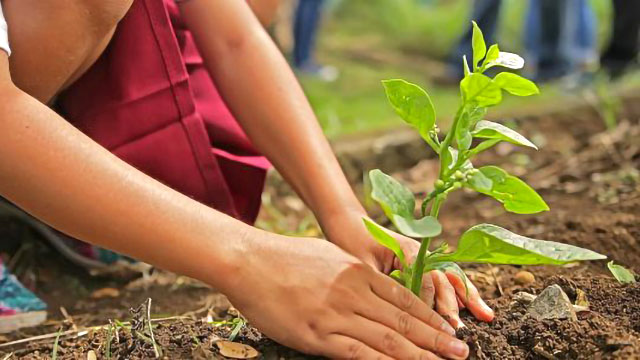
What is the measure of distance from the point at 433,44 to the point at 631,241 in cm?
355

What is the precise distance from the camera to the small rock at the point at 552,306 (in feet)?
4.36

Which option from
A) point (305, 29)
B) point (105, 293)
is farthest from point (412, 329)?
point (305, 29)

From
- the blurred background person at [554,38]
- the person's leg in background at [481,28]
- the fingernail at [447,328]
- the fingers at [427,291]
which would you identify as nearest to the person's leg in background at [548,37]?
the blurred background person at [554,38]

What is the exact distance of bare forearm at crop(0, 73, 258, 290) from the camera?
1.20m

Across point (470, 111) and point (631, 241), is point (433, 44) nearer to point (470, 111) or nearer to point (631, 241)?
point (631, 241)

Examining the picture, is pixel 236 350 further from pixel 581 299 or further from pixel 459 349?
pixel 581 299

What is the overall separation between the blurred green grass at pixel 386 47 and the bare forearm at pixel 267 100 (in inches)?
56.6

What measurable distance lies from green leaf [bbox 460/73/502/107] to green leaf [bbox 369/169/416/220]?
151mm

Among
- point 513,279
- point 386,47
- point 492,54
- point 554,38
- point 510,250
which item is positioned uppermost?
point 492,54

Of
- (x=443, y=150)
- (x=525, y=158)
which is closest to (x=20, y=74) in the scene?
(x=443, y=150)

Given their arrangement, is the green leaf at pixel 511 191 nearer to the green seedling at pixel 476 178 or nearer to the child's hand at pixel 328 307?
the green seedling at pixel 476 178

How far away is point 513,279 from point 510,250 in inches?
18.1

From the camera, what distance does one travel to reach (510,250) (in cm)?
118

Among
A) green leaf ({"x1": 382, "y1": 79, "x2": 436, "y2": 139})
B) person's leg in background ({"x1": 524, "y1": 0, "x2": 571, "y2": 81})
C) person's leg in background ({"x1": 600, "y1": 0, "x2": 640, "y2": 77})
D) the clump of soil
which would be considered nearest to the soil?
the clump of soil
